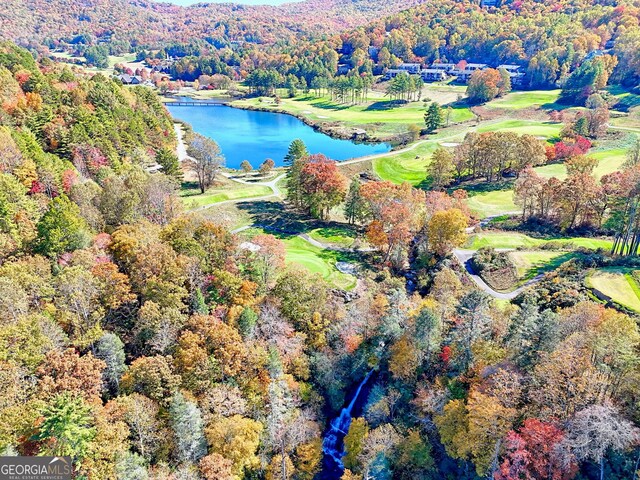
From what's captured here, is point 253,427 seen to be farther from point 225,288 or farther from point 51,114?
point 51,114

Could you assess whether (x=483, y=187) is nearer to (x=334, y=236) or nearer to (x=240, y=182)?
(x=334, y=236)

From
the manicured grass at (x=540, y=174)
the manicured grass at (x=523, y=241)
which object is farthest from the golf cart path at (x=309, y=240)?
the manicured grass at (x=540, y=174)

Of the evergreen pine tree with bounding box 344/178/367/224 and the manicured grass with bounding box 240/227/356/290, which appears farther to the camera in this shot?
the evergreen pine tree with bounding box 344/178/367/224

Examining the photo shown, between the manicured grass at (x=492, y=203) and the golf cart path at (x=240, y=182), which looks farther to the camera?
the golf cart path at (x=240, y=182)

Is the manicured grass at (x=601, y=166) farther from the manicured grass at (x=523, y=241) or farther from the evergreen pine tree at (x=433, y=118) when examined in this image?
the evergreen pine tree at (x=433, y=118)

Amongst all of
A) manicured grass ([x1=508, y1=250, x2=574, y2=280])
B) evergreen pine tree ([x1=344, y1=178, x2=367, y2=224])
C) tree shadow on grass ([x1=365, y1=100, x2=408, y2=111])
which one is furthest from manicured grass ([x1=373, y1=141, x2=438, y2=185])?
tree shadow on grass ([x1=365, y1=100, x2=408, y2=111])

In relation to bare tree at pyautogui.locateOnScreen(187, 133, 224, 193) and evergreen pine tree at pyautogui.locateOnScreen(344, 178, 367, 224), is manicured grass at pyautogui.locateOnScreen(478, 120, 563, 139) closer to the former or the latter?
evergreen pine tree at pyautogui.locateOnScreen(344, 178, 367, 224)

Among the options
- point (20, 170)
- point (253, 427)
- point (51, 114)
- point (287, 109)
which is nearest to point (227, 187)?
point (51, 114)

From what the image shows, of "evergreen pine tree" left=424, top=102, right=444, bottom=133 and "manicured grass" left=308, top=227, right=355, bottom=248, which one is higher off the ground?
"evergreen pine tree" left=424, top=102, right=444, bottom=133
